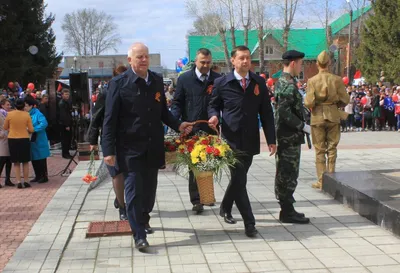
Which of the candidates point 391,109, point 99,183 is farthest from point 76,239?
point 391,109

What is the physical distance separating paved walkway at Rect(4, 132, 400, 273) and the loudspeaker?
26.3 ft

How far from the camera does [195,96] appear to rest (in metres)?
6.66

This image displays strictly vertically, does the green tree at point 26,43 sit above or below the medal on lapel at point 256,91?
above

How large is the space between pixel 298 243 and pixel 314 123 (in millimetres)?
3049

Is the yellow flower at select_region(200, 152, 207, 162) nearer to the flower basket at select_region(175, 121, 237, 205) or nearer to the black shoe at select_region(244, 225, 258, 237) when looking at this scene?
the flower basket at select_region(175, 121, 237, 205)

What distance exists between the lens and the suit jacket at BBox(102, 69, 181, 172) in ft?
16.8

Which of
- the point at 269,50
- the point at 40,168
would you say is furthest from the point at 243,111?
the point at 269,50

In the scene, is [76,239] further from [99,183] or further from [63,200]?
[99,183]

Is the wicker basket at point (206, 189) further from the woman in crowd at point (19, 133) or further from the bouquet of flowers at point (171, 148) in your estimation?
the woman in crowd at point (19, 133)

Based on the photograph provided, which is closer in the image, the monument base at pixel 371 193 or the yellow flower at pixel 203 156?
the yellow flower at pixel 203 156

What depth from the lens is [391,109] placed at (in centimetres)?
2128

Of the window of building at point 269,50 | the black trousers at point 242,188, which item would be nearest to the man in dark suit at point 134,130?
the black trousers at point 242,188

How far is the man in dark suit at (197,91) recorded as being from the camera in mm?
6637

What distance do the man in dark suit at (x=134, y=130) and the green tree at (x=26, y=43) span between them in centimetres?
2786
